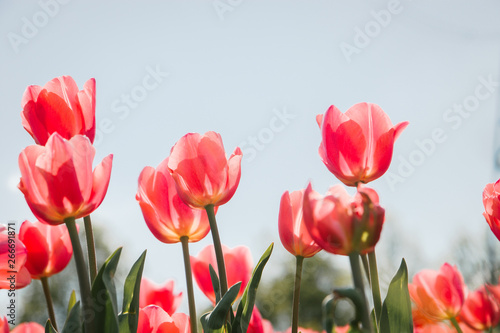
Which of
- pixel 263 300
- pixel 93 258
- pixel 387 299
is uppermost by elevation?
pixel 93 258

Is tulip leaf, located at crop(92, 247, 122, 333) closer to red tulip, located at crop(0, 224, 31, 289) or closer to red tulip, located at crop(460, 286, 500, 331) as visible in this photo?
red tulip, located at crop(0, 224, 31, 289)

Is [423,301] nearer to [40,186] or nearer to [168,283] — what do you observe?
[168,283]

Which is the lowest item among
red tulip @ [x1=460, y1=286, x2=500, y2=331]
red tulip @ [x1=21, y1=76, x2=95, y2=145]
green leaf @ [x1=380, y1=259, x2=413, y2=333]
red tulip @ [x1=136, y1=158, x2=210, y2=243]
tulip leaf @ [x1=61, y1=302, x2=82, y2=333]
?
red tulip @ [x1=460, y1=286, x2=500, y2=331]

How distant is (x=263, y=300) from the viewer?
65.5ft

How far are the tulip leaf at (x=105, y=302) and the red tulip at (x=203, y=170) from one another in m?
0.19

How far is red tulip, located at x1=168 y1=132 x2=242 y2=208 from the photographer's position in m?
0.78

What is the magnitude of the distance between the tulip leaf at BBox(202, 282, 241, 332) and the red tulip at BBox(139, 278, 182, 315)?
395 mm

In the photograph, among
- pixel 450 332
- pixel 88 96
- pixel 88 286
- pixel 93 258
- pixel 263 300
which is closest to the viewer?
pixel 88 286

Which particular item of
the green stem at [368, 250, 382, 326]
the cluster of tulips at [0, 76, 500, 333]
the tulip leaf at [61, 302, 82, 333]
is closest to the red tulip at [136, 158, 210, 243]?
the cluster of tulips at [0, 76, 500, 333]

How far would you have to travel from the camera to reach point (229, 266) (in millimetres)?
992

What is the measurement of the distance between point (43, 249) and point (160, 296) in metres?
0.29

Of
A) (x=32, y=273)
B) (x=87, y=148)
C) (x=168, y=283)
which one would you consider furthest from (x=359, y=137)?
(x=32, y=273)

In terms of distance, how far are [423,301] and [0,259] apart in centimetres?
89

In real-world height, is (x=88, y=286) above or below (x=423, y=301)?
above
